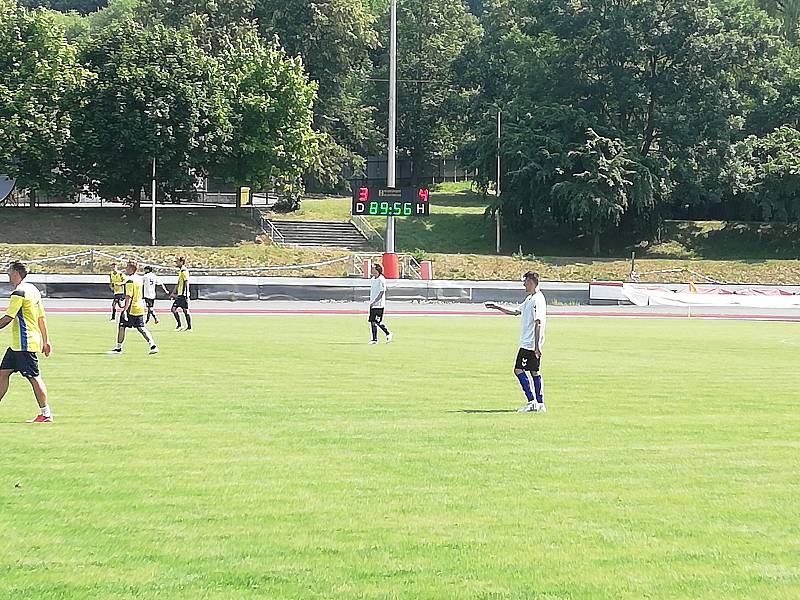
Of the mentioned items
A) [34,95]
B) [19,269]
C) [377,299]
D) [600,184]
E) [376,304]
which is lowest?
[376,304]

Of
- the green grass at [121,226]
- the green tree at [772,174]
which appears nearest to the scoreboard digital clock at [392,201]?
the green grass at [121,226]

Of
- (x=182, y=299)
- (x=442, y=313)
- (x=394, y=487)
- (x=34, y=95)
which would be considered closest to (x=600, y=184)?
(x=442, y=313)

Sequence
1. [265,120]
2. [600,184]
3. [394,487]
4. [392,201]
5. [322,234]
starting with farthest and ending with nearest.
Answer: [322,234], [265,120], [600,184], [392,201], [394,487]

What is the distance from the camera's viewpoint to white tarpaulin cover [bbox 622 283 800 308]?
40.0 meters

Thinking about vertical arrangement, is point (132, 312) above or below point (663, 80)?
below

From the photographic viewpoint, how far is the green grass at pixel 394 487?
6.27m

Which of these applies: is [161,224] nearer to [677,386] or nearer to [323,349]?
[323,349]

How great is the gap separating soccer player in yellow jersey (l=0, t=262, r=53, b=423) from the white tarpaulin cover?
32475 mm

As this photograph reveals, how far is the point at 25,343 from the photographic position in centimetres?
1137

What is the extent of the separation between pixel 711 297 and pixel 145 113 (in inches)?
1255

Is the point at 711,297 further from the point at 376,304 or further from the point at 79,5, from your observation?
the point at 79,5

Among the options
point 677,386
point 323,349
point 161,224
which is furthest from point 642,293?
point 161,224

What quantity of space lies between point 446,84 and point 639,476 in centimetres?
7576

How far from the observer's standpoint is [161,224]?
60.4m
